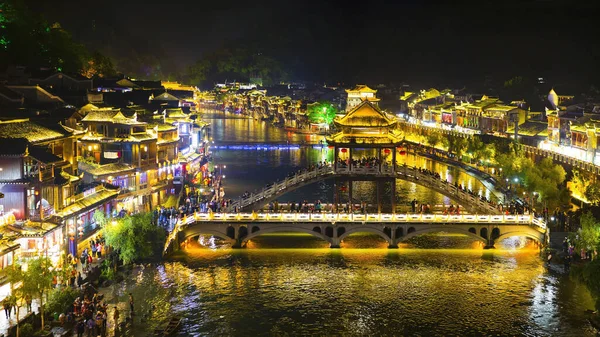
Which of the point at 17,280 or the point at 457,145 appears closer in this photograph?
the point at 17,280

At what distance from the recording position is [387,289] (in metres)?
36.7

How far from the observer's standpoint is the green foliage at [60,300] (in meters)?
28.8

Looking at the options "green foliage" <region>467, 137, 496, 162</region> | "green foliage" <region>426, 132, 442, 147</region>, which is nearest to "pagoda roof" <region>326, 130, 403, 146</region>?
"green foliage" <region>467, 137, 496, 162</region>

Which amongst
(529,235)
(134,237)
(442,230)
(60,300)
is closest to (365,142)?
(442,230)

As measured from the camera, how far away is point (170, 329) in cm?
3022

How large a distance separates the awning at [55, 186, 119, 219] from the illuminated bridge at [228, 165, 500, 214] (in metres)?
8.30

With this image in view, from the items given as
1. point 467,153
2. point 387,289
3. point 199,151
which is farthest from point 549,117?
point 387,289

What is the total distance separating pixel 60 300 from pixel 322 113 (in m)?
106

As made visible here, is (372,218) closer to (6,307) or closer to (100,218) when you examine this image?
(100,218)

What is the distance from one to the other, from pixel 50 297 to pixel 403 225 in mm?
21704

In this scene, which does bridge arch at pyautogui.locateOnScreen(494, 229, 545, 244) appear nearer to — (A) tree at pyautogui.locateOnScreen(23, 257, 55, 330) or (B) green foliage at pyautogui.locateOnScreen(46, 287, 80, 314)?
(B) green foliage at pyautogui.locateOnScreen(46, 287, 80, 314)

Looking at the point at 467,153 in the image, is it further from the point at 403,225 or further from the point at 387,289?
the point at 387,289

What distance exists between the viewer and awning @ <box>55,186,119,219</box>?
3622 centimetres

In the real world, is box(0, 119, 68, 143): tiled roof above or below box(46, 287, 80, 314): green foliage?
above
